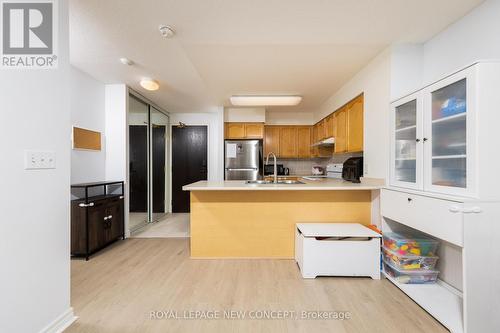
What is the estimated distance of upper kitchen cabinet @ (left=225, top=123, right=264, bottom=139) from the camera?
471 centimetres

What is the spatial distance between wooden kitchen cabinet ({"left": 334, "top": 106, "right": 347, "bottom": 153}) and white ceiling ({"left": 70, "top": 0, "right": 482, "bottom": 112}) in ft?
1.62

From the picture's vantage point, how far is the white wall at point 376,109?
2.29 metres

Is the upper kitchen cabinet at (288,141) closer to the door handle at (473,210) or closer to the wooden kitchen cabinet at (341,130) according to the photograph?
the wooden kitchen cabinet at (341,130)

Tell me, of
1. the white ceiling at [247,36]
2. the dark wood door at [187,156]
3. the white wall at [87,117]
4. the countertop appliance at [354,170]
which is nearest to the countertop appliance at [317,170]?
the countertop appliance at [354,170]

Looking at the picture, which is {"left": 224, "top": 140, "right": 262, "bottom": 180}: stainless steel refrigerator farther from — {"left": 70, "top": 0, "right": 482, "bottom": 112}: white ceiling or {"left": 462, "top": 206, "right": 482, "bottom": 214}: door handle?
{"left": 462, "top": 206, "right": 482, "bottom": 214}: door handle

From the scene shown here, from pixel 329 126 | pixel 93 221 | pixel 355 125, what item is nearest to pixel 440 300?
pixel 355 125

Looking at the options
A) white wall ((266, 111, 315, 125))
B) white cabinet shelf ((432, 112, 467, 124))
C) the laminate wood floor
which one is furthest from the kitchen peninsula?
white wall ((266, 111, 315, 125))

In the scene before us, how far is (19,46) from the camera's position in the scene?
4.50 ft

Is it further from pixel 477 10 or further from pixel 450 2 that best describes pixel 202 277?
pixel 477 10

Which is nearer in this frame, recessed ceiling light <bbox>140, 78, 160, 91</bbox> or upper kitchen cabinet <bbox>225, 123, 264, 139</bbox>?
recessed ceiling light <bbox>140, 78, 160, 91</bbox>

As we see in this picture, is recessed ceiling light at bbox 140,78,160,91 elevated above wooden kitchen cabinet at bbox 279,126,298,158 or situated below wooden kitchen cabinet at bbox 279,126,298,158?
above

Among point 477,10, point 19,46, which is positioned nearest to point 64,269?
point 19,46

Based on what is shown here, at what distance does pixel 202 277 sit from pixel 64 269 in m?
1.12

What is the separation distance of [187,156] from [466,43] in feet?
16.0
